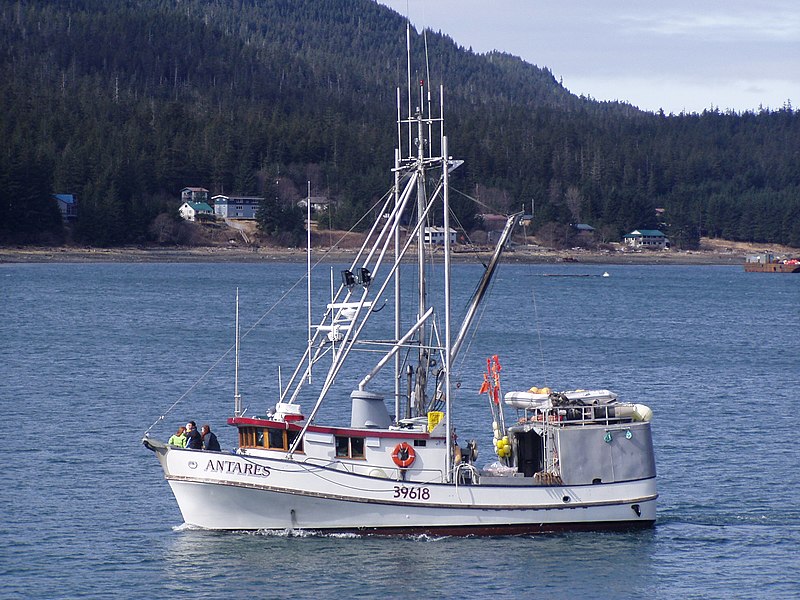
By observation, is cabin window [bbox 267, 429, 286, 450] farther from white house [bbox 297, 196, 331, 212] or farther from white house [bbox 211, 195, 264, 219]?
white house [bbox 211, 195, 264, 219]

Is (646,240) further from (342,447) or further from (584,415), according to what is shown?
(342,447)

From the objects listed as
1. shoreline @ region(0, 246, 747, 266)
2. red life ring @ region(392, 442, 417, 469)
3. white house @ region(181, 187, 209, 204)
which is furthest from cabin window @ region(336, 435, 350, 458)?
white house @ region(181, 187, 209, 204)

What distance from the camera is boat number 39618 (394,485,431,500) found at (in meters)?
25.7

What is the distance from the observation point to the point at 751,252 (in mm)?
197250

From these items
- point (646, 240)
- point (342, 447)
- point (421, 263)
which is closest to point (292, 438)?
point (342, 447)

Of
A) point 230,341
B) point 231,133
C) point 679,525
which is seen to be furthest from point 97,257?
point 679,525

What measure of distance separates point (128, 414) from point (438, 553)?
20.0 m

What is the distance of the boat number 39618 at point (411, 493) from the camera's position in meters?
25.7

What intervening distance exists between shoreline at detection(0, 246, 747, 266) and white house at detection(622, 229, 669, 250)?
3577 mm

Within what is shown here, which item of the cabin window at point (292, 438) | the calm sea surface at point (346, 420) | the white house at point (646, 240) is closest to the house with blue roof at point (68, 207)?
the calm sea surface at point (346, 420)

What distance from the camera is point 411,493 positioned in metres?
25.7

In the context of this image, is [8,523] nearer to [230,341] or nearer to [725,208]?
[230,341]

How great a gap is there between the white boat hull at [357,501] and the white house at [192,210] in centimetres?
13446

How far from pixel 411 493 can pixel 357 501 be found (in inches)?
42.5
